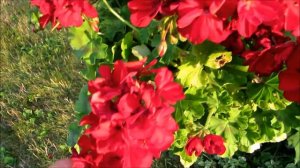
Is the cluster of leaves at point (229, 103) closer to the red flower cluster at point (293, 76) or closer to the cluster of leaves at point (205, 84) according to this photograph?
the cluster of leaves at point (205, 84)

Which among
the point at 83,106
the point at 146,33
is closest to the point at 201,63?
the point at 146,33

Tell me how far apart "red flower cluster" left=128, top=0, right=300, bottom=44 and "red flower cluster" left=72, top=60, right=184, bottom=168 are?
9 centimetres

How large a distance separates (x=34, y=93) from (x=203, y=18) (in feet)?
6.39

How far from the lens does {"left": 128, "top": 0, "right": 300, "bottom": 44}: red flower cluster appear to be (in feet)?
2.86

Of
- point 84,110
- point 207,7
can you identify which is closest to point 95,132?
point 207,7

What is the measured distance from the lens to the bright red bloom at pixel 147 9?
97 cm

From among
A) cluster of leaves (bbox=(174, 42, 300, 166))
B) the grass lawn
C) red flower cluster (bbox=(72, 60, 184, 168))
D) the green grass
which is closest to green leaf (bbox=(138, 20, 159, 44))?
cluster of leaves (bbox=(174, 42, 300, 166))

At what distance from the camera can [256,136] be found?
1.48m

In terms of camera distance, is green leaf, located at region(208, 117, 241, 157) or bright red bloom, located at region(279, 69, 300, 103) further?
green leaf, located at region(208, 117, 241, 157)

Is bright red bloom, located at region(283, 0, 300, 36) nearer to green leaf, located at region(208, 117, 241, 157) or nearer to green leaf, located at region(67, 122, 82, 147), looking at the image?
green leaf, located at region(208, 117, 241, 157)

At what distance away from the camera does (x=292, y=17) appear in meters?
0.90

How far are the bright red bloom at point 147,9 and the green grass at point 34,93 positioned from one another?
1493 millimetres

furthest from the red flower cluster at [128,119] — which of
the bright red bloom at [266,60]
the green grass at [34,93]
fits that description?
the green grass at [34,93]

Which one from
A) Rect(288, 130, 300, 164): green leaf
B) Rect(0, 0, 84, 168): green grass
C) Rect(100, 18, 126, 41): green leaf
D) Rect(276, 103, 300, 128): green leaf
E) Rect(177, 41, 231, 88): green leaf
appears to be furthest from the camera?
Rect(0, 0, 84, 168): green grass
